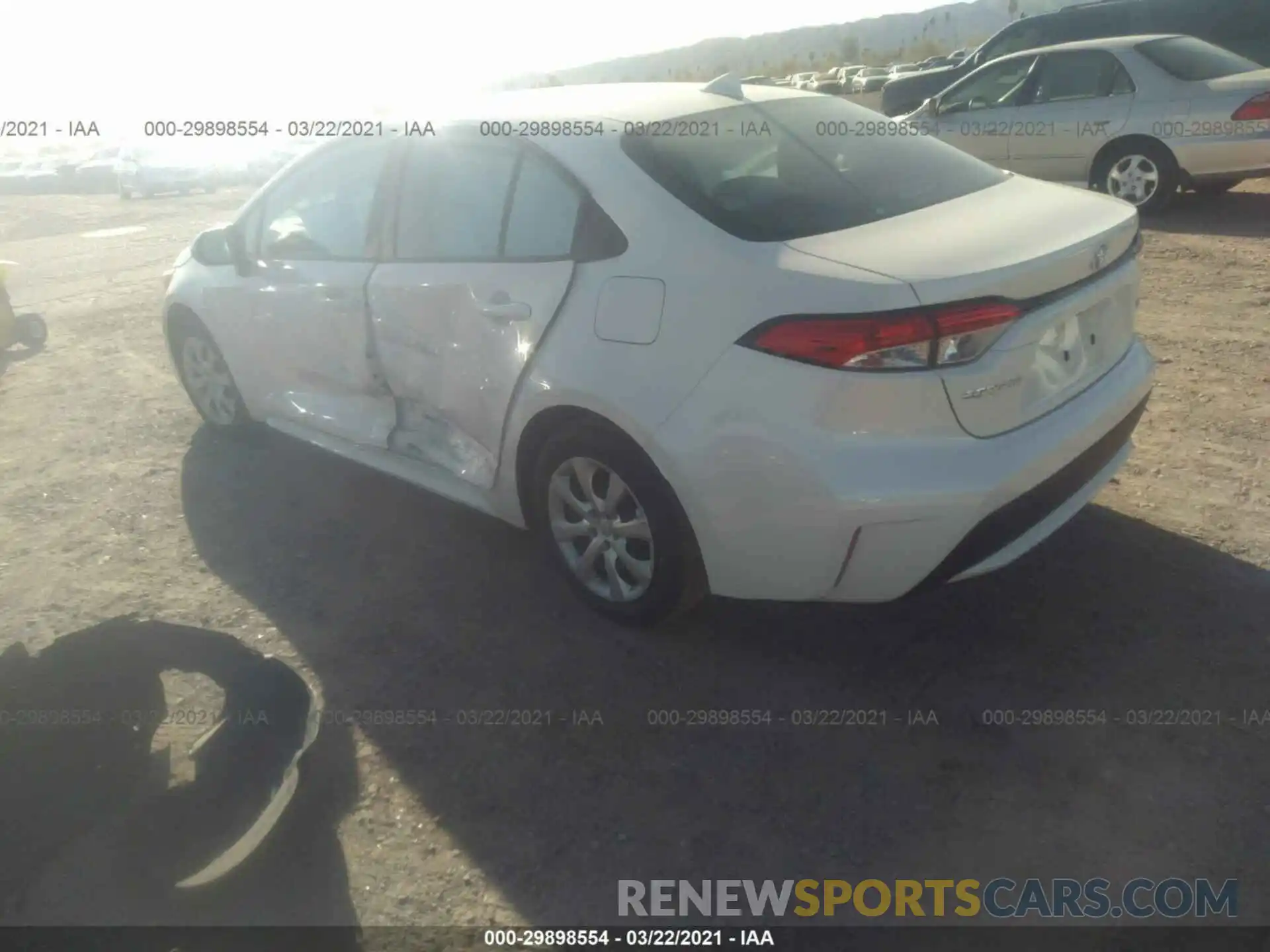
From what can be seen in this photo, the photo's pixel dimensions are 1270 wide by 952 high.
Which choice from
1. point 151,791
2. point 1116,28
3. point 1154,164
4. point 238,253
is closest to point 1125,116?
point 1154,164

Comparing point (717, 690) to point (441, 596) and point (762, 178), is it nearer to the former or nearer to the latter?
point (441, 596)

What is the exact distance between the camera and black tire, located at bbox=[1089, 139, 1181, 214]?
823 cm

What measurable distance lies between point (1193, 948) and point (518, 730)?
174cm

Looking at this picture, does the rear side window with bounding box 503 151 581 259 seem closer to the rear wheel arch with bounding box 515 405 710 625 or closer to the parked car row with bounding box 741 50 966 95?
the rear wheel arch with bounding box 515 405 710 625

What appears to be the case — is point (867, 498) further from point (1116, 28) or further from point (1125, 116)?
point (1116, 28)

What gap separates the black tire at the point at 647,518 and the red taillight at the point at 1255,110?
7036 millimetres

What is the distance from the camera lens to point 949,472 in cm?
257

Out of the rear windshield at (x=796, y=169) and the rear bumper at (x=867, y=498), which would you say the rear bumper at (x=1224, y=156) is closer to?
the rear windshield at (x=796, y=169)

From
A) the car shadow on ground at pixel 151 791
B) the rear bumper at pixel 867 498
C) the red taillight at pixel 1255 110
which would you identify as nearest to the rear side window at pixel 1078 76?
the red taillight at pixel 1255 110

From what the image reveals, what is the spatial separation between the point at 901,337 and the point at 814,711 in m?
1.12

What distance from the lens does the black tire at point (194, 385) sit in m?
4.96

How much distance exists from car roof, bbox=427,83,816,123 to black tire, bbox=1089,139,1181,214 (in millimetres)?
5685

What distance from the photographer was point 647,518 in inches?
119

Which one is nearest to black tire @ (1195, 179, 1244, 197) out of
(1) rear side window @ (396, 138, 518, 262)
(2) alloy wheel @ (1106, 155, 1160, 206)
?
(2) alloy wheel @ (1106, 155, 1160, 206)
